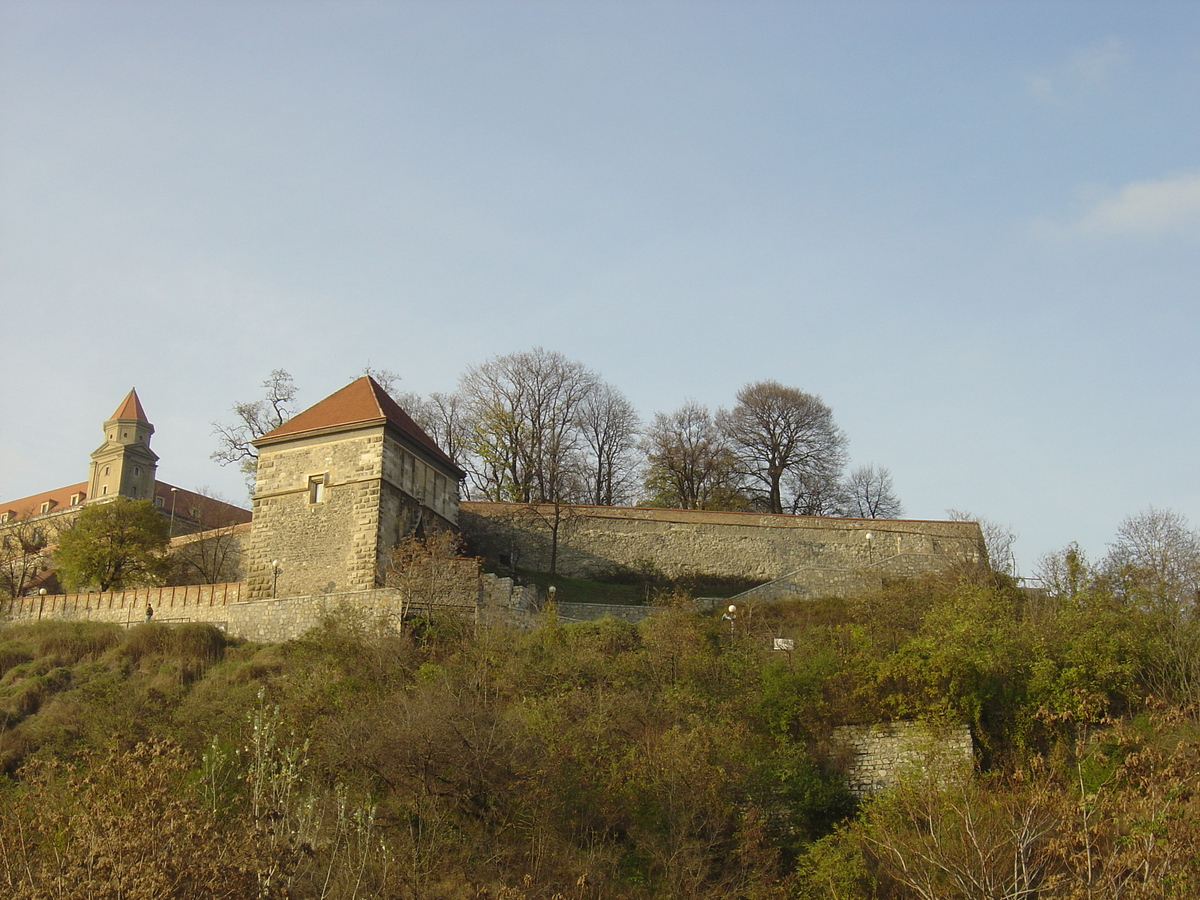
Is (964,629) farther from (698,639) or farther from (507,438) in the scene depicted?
(507,438)

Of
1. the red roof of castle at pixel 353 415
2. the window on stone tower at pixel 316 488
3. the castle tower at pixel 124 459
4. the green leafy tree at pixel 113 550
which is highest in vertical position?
the castle tower at pixel 124 459

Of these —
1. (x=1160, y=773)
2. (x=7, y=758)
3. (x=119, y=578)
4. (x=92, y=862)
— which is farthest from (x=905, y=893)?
(x=119, y=578)

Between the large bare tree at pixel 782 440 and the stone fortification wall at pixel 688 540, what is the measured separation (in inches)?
297

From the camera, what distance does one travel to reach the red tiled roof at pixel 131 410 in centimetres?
6016

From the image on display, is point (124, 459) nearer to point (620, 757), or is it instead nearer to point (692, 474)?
point (692, 474)

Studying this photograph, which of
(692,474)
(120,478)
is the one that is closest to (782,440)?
(692,474)

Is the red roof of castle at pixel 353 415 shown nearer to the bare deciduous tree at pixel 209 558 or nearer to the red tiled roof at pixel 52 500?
the bare deciduous tree at pixel 209 558

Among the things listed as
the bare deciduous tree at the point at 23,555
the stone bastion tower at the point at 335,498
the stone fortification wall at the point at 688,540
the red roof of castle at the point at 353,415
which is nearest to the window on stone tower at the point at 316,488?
the stone bastion tower at the point at 335,498

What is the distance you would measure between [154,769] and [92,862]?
3.93 feet

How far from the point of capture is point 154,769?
10070 millimetres

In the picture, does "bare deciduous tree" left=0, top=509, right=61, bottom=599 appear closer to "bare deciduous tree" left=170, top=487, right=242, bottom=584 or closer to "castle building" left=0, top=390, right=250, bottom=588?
"bare deciduous tree" left=170, top=487, right=242, bottom=584

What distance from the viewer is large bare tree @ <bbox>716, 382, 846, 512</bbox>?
40.5m

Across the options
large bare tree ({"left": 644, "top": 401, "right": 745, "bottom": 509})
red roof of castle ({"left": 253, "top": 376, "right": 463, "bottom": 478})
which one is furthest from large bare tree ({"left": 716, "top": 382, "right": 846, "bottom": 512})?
red roof of castle ({"left": 253, "top": 376, "right": 463, "bottom": 478})

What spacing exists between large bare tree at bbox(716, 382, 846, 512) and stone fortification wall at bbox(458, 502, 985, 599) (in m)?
7.53
